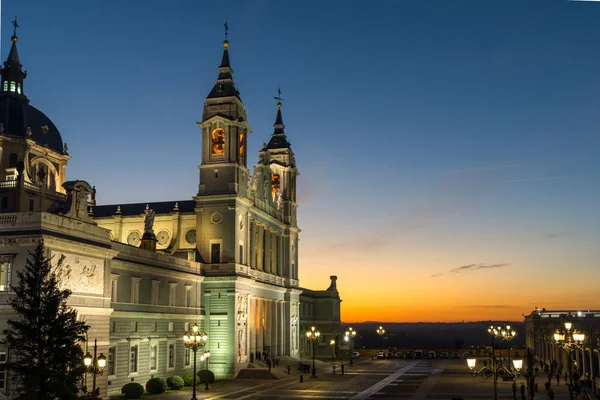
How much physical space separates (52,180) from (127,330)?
28.6 metres

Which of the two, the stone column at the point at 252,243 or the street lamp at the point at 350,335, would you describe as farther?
the street lamp at the point at 350,335

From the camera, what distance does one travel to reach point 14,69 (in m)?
80.6

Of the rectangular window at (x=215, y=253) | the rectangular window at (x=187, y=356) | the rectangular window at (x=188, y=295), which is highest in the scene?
the rectangular window at (x=215, y=253)

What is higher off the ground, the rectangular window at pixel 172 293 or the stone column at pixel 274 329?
the rectangular window at pixel 172 293

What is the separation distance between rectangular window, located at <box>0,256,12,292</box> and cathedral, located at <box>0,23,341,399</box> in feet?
0.21

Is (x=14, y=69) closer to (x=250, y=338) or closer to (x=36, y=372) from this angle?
(x=250, y=338)

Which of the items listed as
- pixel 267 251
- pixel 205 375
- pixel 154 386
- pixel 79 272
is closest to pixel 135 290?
pixel 154 386

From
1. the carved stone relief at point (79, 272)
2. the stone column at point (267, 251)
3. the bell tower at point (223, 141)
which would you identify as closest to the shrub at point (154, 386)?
the carved stone relief at point (79, 272)

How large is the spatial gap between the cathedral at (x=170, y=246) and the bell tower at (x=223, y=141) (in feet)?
0.44

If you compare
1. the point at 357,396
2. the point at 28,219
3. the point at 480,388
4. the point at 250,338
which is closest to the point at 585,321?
the point at 480,388

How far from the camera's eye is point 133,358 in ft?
195

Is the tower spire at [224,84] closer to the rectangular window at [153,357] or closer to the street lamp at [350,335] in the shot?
the rectangular window at [153,357]

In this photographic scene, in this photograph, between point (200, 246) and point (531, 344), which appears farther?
point (531, 344)

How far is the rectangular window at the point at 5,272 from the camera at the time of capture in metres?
43.4
